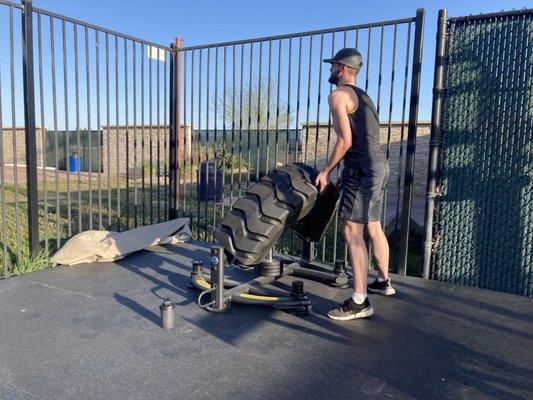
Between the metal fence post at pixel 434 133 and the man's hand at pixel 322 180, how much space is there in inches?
48.1

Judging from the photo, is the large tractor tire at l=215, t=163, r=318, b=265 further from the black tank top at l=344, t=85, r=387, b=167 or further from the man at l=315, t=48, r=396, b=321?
the black tank top at l=344, t=85, r=387, b=167

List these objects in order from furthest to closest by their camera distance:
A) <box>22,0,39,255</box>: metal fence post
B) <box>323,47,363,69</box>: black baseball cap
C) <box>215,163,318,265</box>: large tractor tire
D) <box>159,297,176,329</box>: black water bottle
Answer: <box>22,0,39,255</box>: metal fence post < <box>323,47,363,69</box>: black baseball cap < <box>215,163,318,265</box>: large tractor tire < <box>159,297,176,329</box>: black water bottle

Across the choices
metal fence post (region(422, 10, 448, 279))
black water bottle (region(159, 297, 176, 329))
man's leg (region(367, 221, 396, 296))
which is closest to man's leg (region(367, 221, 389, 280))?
man's leg (region(367, 221, 396, 296))

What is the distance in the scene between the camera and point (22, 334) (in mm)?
2521

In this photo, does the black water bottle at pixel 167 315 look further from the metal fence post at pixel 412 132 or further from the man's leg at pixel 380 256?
the metal fence post at pixel 412 132

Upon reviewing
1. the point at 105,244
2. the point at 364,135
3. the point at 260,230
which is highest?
the point at 364,135

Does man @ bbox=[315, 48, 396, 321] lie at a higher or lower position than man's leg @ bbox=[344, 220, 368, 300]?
higher

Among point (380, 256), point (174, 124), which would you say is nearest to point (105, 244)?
point (174, 124)

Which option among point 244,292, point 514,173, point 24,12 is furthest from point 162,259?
point 514,173

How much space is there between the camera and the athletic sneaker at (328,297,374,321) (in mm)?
2789

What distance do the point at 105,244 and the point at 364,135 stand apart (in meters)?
2.68

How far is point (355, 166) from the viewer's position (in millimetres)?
2949

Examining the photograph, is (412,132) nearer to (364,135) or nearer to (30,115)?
(364,135)

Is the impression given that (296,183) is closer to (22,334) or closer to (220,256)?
(220,256)
